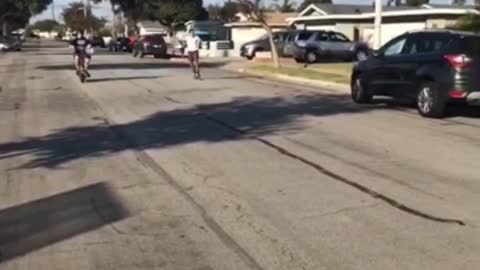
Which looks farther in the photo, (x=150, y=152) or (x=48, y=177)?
(x=150, y=152)

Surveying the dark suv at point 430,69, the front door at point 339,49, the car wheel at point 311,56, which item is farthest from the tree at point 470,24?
the dark suv at point 430,69

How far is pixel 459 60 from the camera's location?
16516mm

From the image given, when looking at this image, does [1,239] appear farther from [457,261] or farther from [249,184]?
[457,261]

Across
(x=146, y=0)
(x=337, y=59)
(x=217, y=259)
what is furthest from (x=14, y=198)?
(x=146, y=0)

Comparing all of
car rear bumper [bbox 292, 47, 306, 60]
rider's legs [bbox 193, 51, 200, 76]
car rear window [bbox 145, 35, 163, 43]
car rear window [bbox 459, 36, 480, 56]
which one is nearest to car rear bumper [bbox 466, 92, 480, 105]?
car rear window [bbox 459, 36, 480, 56]

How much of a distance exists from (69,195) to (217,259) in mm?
3149

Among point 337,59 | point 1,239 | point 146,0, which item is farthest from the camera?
point 146,0

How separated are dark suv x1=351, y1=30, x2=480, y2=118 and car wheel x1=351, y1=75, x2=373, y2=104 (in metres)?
0.46

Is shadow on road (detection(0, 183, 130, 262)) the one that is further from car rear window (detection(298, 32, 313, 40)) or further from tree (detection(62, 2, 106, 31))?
car rear window (detection(298, 32, 313, 40))

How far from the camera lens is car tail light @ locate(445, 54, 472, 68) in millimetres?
16453

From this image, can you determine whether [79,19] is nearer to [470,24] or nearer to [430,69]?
[470,24]

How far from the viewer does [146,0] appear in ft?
250

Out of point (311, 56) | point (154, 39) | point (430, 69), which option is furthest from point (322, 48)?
point (430, 69)

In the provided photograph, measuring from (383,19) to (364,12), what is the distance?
42.6 feet
